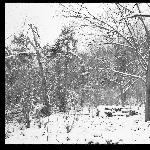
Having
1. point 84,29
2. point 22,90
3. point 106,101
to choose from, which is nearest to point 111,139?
point 84,29

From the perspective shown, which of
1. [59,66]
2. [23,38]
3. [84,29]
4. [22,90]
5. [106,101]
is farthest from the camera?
[106,101]

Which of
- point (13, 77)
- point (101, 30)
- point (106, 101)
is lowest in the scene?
point (106, 101)

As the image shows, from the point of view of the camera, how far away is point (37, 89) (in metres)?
30.5

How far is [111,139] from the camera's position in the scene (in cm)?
1131

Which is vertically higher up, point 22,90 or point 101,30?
point 101,30

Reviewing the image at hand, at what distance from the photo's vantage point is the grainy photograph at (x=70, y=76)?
44.0 feet

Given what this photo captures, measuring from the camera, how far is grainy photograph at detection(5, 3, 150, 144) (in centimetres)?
1341

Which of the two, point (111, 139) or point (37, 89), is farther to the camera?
point (37, 89)

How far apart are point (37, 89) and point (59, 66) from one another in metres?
3.52

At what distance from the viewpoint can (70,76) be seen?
32031mm

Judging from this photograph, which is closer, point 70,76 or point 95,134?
point 95,134

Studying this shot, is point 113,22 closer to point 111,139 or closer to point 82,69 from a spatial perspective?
point 111,139
